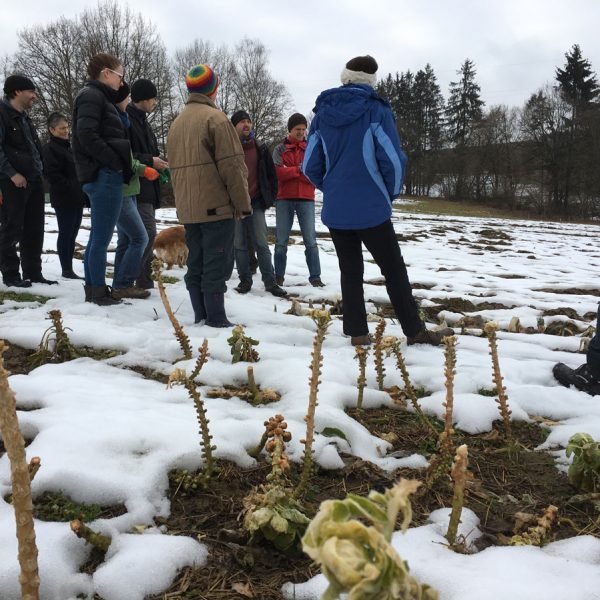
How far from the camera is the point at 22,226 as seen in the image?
4754 mm

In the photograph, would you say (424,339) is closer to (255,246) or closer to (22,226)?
(255,246)

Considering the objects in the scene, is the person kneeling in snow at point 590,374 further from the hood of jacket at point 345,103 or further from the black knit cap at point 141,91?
the black knit cap at point 141,91

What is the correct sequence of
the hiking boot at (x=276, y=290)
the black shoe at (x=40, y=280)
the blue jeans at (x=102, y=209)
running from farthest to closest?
1. the hiking boot at (x=276, y=290)
2. the black shoe at (x=40, y=280)
3. the blue jeans at (x=102, y=209)

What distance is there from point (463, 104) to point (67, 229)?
181ft

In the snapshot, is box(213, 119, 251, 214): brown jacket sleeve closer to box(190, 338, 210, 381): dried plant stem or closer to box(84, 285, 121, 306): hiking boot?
box(84, 285, 121, 306): hiking boot

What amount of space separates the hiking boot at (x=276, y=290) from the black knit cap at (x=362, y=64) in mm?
2531

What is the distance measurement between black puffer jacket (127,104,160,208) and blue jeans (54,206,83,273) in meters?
0.91

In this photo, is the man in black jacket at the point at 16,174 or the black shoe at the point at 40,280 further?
the black shoe at the point at 40,280

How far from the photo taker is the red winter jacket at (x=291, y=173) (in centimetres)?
584

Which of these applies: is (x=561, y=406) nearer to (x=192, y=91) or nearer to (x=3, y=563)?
(x=3, y=563)

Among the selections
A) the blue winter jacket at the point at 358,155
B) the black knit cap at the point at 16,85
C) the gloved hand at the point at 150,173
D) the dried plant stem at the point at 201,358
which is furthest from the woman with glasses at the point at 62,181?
the dried plant stem at the point at 201,358

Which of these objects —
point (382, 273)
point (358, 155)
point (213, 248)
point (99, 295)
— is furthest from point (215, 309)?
point (358, 155)

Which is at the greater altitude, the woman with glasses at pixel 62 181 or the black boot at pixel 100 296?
the woman with glasses at pixel 62 181

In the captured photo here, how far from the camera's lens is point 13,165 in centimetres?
460
